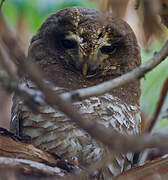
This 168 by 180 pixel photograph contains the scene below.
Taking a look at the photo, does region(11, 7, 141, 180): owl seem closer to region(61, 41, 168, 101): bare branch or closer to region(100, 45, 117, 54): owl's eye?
region(100, 45, 117, 54): owl's eye

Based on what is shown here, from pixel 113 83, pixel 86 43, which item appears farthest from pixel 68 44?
pixel 113 83

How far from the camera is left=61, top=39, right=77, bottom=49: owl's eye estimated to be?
3051mm

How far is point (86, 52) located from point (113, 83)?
1.55 meters

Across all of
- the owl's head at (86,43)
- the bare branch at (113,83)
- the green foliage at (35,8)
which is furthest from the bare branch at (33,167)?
the green foliage at (35,8)

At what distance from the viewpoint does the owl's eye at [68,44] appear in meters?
3.05

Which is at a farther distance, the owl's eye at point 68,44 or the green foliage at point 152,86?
the green foliage at point 152,86

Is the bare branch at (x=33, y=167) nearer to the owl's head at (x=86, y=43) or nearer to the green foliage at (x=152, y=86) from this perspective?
the owl's head at (x=86, y=43)

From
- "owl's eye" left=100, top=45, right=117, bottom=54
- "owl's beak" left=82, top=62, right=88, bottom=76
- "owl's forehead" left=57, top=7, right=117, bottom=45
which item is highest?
"owl's forehead" left=57, top=7, right=117, bottom=45

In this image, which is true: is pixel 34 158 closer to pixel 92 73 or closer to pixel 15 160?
pixel 15 160

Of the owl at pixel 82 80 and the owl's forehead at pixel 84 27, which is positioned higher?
the owl's forehead at pixel 84 27

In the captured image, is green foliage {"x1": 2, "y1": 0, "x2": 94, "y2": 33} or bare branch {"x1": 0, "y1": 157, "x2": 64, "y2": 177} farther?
green foliage {"x1": 2, "y1": 0, "x2": 94, "y2": 33}

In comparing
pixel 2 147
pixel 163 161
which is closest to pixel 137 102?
pixel 163 161

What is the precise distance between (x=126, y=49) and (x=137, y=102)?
1.43 feet

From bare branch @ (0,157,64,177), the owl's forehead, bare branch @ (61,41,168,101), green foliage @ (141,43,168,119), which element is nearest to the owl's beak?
the owl's forehead
